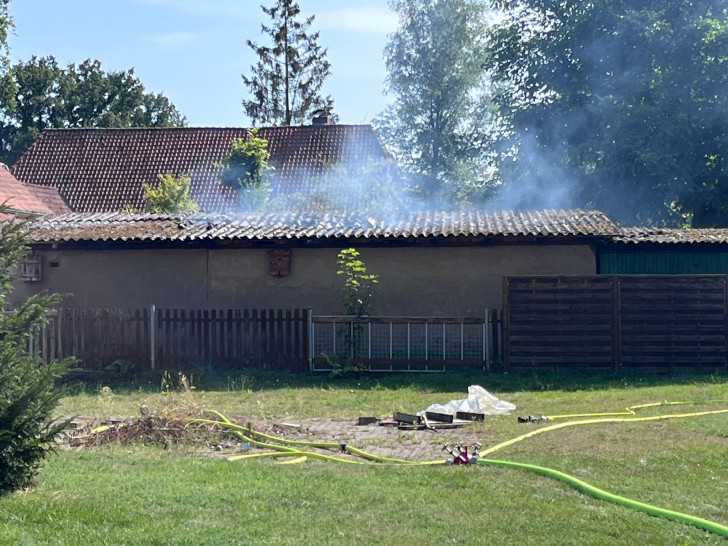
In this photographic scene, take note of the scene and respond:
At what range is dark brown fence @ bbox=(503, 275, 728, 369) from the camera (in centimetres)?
1579

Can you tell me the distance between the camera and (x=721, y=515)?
6312 millimetres

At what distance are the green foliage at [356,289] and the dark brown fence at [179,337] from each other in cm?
105

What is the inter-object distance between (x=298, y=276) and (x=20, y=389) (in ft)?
35.8

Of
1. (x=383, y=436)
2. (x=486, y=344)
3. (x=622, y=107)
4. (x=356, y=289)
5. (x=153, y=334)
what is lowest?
(x=383, y=436)

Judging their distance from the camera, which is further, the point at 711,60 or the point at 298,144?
the point at 298,144

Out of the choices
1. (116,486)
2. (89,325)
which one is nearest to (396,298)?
(89,325)

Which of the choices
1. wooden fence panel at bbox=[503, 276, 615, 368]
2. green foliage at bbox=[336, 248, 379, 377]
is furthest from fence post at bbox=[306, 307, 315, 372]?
wooden fence panel at bbox=[503, 276, 615, 368]

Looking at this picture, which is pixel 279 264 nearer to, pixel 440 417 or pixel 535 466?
pixel 440 417

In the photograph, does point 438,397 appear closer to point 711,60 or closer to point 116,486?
point 116,486

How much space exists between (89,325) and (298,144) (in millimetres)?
20740

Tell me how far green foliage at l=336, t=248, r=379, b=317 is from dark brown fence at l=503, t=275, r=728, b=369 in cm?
249

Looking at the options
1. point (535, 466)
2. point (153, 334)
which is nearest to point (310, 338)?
point (153, 334)

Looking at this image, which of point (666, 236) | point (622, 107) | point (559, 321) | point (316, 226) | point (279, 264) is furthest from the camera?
point (622, 107)

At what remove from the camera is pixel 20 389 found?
6.90m
